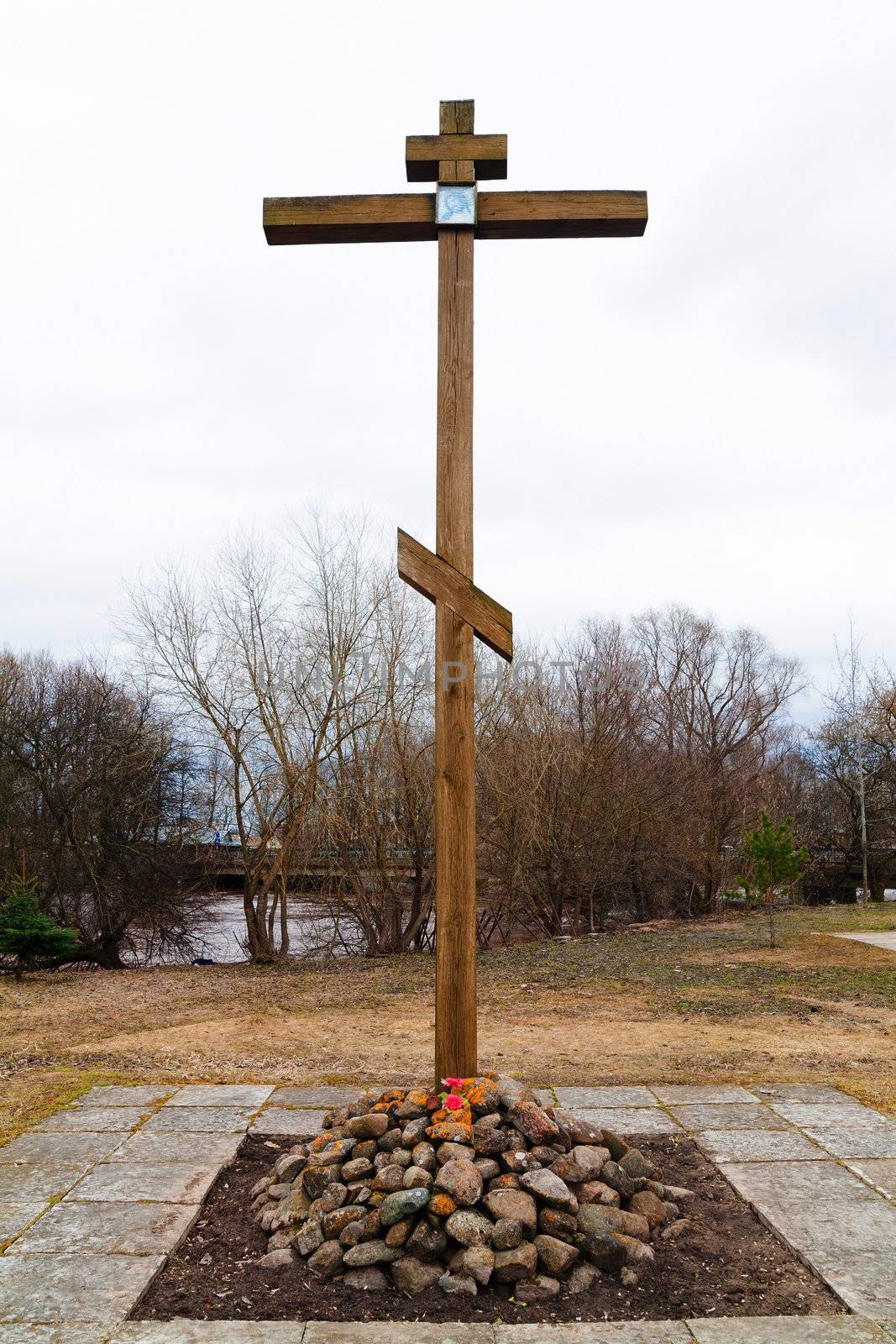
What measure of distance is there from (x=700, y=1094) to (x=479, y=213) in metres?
4.19

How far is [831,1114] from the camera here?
178 inches

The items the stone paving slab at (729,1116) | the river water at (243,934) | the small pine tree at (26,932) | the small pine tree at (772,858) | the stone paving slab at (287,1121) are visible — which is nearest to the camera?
the stone paving slab at (287,1121)

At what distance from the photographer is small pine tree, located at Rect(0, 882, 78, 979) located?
9695 mm

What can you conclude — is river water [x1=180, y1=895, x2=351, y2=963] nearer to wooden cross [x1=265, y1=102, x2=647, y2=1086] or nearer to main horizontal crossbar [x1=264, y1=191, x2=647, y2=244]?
wooden cross [x1=265, y1=102, x2=647, y2=1086]

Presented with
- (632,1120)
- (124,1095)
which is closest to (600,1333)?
(632,1120)

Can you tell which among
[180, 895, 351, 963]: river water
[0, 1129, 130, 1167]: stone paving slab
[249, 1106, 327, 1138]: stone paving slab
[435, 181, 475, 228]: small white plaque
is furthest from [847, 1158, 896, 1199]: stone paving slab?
[180, 895, 351, 963]: river water

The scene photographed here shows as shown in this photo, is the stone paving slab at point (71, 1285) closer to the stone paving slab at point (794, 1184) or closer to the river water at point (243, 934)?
the stone paving slab at point (794, 1184)

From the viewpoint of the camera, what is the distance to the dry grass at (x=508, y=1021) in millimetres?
5488

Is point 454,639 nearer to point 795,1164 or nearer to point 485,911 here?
point 795,1164

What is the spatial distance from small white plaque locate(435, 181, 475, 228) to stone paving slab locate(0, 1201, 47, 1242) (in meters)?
4.01

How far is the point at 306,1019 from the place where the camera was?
738 centimetres

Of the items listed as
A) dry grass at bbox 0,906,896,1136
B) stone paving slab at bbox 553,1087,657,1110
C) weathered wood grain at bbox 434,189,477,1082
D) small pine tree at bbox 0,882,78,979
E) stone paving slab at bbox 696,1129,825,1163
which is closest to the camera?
weathered wood grain at bbox 434,189,477,1082

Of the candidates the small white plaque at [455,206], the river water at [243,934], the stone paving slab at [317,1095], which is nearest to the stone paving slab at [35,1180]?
the stone paving slab at [317,1095]

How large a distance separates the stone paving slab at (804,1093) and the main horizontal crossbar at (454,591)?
9.01 feet
